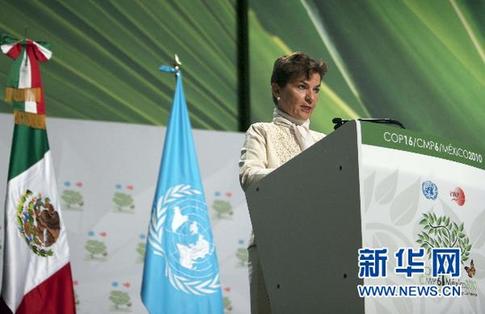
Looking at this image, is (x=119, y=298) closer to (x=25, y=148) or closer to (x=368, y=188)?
(x=25, y=148)

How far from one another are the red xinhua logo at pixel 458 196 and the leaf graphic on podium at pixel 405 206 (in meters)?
0.10

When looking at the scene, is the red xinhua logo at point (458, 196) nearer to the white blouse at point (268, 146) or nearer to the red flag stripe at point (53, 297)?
the white blouse at point (268, 146)

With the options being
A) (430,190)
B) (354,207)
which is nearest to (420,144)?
(430,190)

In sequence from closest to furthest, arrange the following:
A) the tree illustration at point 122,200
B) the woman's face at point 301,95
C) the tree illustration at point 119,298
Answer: the woman's face at point 301,95 < the tree illustration at point 119,298 < the tree illustration at point 122,200

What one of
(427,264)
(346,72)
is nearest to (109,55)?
(346,72)

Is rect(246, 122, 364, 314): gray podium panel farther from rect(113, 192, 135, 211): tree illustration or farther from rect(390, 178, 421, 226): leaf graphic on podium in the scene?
rect(113, 192, 135, 211): tree illustration

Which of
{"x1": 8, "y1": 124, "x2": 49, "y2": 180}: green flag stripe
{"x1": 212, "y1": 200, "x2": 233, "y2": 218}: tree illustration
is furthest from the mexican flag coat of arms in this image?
{"x1": 212, "y1": 200, "x2": 233, "y2": 218}: tree illustration

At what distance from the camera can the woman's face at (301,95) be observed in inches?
82.0

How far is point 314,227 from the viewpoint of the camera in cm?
141

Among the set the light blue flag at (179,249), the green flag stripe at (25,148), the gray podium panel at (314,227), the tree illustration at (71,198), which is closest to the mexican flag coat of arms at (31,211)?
the green flag stripe at (25,148)

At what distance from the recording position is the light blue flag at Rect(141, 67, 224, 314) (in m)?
3.49

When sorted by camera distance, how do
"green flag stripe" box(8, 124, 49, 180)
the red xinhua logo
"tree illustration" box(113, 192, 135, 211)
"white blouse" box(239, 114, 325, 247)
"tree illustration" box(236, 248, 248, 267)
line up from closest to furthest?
the red xinhua logo
"white blouse" box(239, 114, 325, 247)
"green flag stripe" box(8, 124, 49, 180)
"tree illustration" box(113, 192, 135, 211)
"tree illustration" box(236, 248, 248, 267)

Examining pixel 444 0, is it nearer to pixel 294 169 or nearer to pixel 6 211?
pixel 6 211

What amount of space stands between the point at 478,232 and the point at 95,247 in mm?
2622
